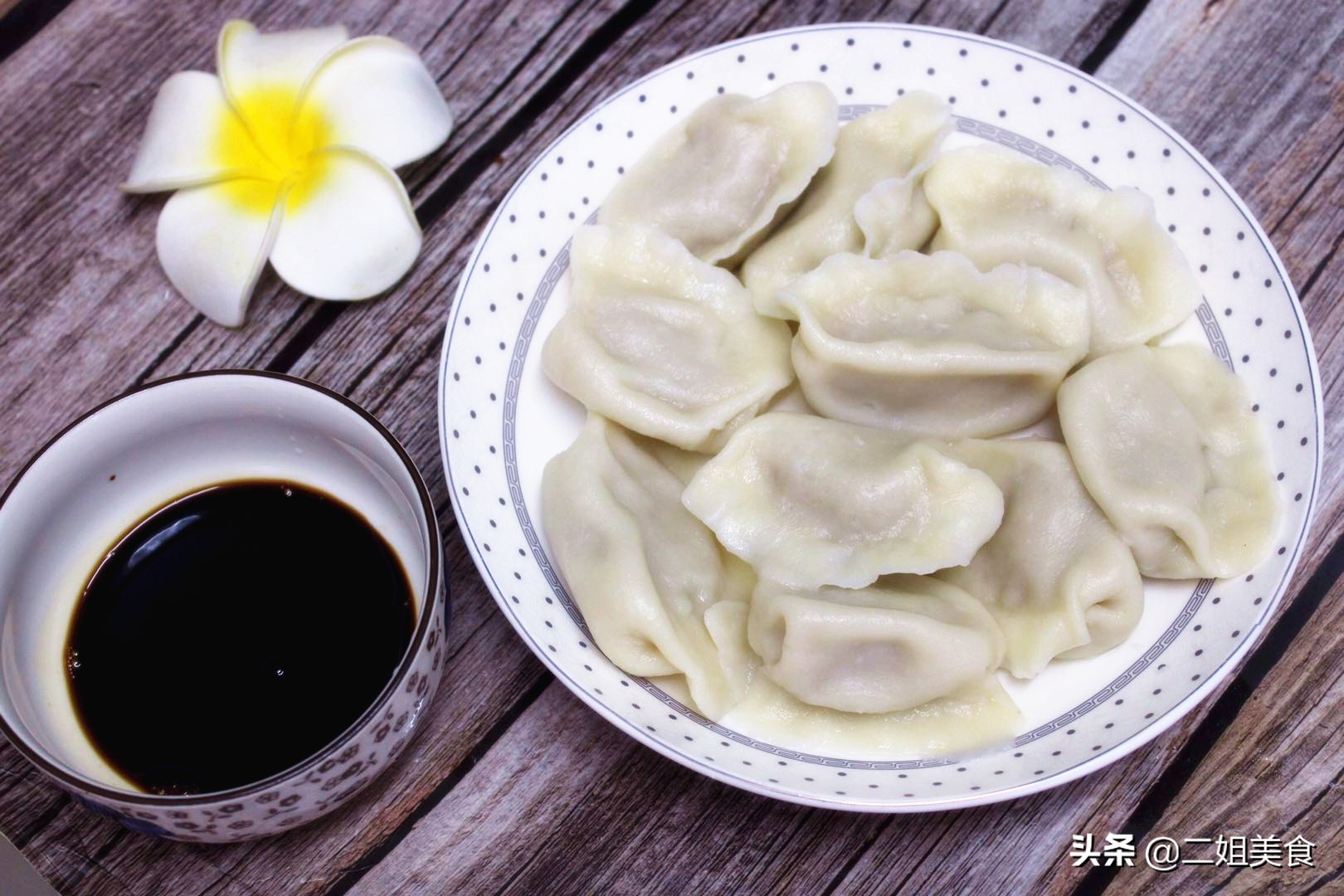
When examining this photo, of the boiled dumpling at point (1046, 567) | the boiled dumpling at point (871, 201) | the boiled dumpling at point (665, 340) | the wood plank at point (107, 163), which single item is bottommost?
the wood plank at point (107, 163)

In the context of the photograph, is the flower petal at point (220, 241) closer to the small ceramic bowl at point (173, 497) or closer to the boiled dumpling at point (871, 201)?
the small ceramic bowl at point (173, 497)

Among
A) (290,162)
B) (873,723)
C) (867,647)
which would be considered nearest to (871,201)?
(867,647)

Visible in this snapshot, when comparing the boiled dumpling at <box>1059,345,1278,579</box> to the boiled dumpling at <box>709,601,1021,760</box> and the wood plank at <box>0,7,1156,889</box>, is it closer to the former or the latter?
the boiled dumpling at <box>709,601,1021,760</box>

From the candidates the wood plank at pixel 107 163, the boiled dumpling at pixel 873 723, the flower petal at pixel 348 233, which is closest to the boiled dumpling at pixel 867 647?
the boiled dumpling at pixel 873 723

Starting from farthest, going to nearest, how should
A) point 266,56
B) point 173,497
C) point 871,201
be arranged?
point 266,56, point 871,201, point 173,497

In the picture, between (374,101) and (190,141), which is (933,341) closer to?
(374,101)

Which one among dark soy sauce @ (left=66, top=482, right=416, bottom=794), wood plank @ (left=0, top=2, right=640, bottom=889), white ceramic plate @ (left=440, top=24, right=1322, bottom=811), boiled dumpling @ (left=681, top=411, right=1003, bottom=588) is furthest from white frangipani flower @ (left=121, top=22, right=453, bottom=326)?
boiled dumpling @ (left=681, top=411, right=1003, bottom=588)

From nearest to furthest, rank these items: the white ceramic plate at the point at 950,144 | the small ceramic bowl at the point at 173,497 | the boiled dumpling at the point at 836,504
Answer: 1. the small ceramic bowl at the point at 173,497
2. the white ceramic plate at the point at 950,144
3. the boiled dumpling at the point at 836,504
